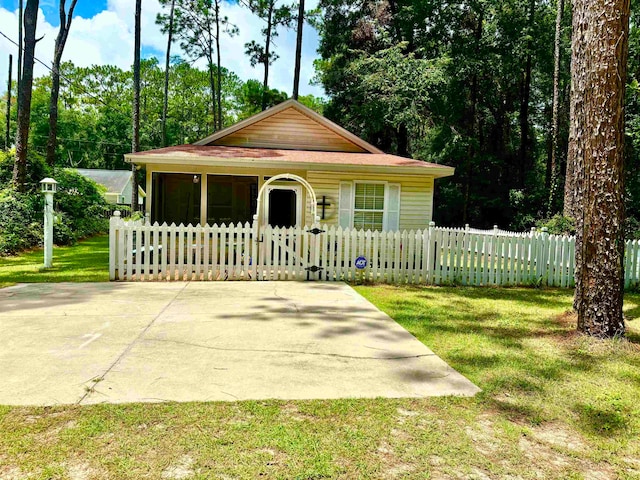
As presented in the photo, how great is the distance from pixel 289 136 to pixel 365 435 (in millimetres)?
13294

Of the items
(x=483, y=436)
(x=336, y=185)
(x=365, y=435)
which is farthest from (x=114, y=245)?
(x=483, y=436)

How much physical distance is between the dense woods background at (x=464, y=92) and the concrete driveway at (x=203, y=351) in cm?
1778

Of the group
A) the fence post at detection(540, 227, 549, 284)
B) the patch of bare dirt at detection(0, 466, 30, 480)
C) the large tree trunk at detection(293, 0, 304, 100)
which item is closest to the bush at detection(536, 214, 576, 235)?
the fence post at detection(540, 227, 549, 284)

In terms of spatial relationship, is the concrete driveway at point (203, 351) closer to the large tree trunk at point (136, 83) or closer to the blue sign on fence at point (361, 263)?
the blue sign on fence at point (361, 263)

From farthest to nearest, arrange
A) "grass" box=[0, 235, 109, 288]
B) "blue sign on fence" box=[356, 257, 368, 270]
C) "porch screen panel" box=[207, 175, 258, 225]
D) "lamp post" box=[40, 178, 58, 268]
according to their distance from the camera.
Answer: "porch screen panel" box=[207, 175, 258, 225] → "lamp post" box=[40, 178, 58, 268] → "blue sign on fence" box=[356, 257, 368, 270] → "grass" box=[0, 235, 109, 288]

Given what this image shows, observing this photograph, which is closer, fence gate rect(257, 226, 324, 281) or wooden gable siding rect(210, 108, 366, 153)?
fence gate rect(257, 226, 324, 281)

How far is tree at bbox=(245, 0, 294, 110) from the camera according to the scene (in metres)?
28.1

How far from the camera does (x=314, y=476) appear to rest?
238 centimetres

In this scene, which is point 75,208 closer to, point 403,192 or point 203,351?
point 403,192

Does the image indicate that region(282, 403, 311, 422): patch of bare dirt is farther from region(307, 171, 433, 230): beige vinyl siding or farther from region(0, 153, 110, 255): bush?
region(0, 153, 110, 255): bush

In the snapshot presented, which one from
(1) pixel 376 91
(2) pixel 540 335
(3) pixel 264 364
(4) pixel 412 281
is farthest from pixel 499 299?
(1) pixel 376 91

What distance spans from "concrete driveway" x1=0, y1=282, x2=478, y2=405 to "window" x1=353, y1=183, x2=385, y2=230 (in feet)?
18.2

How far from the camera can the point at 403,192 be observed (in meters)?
12.6

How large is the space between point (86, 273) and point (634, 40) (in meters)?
25.2
